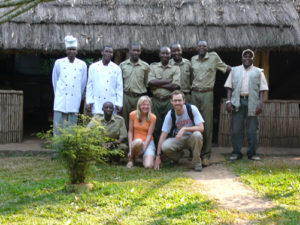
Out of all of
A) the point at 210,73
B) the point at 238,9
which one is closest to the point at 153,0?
the point at 238,9

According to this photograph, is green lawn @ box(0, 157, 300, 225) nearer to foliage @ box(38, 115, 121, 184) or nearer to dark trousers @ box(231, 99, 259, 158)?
foliage @ box(38, 115, 121, 184)

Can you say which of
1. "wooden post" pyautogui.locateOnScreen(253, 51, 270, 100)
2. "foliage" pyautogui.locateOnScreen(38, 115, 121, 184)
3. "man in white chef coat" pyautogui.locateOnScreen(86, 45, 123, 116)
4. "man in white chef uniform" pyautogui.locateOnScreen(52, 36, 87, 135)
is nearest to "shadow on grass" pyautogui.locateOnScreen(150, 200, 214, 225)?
"foliage" pyautogui.locateOnScreen(38, 115, 121, 184)

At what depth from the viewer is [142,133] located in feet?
19.0

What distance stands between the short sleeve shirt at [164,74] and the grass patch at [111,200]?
57.7 inches

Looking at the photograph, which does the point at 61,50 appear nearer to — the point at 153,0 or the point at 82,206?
the point at 153,0

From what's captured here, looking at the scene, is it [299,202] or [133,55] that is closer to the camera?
[299,202]

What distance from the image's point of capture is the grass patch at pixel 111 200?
3.30m

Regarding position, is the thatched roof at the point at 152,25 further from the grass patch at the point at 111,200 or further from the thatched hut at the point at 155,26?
the grass patch at the point at 111,200

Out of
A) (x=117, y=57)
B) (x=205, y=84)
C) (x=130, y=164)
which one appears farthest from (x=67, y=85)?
(x=205, y=84)

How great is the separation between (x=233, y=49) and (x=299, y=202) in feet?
14.4

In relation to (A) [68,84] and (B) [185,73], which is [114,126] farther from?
(B) [185,73]

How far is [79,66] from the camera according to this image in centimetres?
612

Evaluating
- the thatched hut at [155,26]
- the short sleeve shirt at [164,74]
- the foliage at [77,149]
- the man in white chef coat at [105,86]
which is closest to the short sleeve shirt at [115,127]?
the man in white chef coat at [105,86]

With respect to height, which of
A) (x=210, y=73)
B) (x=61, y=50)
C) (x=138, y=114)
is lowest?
(x=138, y=114)
